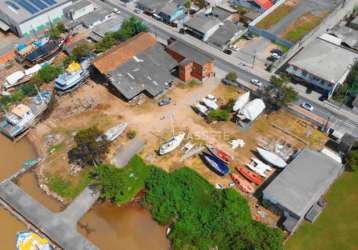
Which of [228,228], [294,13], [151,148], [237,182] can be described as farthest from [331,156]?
[294,13]

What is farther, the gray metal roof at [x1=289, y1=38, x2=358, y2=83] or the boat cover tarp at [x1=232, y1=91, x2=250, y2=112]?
the gray metal roof at [x1=289, y1=38, x2=358, y2=83]

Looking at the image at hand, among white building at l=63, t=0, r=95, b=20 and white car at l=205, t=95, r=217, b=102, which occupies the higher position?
white building at l=63, t=0, r=95, b=20

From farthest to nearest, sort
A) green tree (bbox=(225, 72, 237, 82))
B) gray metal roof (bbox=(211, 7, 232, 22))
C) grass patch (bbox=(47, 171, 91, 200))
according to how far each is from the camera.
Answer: gray metal roof (bbox=(211, 7, 232, 22))
green tree (bbox=(225, 72, 237, 82))
grass patch (bbox=(47, 171, 91, 200))

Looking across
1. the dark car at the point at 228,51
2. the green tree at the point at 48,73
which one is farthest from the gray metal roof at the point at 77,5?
the dark car at the point at 228,51

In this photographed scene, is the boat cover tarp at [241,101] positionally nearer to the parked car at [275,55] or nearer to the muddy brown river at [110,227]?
the parked car at [275,55]

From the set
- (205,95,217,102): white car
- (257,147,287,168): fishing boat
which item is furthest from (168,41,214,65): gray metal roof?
(257,147,287,168): fishing boat

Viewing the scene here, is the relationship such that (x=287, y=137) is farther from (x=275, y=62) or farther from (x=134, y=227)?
(x=134, y=227)

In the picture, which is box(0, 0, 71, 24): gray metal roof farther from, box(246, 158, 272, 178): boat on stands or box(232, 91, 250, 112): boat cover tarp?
box(246, 158, 272, 178): boat on stands
